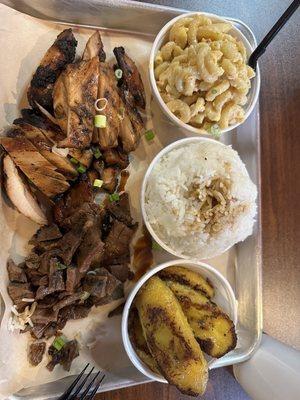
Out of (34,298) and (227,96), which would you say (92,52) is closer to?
(227,96)

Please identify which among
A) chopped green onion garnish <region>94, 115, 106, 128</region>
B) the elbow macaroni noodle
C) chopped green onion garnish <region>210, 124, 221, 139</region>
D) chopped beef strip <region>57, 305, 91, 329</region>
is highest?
the elbow macaroni noodle

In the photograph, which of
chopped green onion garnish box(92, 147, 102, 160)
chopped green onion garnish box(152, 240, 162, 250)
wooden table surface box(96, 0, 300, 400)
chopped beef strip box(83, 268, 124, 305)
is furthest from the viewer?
wooden table surface box(96, 0, 300, 400)

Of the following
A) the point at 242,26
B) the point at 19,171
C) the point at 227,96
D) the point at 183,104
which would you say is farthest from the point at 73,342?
the point at 242,26

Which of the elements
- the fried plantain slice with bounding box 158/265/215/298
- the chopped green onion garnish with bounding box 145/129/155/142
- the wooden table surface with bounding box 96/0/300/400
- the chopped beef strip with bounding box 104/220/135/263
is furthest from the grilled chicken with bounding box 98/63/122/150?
the wooden table surface with bounding box 96/0/300/400

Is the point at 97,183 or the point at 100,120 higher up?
the point at 100,120

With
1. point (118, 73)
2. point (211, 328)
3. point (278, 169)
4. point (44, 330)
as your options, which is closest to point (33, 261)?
point (44, 330)

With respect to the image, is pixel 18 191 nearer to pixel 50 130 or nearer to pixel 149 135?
pixel 50 130

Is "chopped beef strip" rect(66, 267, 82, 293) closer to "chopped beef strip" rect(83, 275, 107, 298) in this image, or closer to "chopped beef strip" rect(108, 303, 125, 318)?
"chopped beef strip" rect(83, 275, 107, 298)
